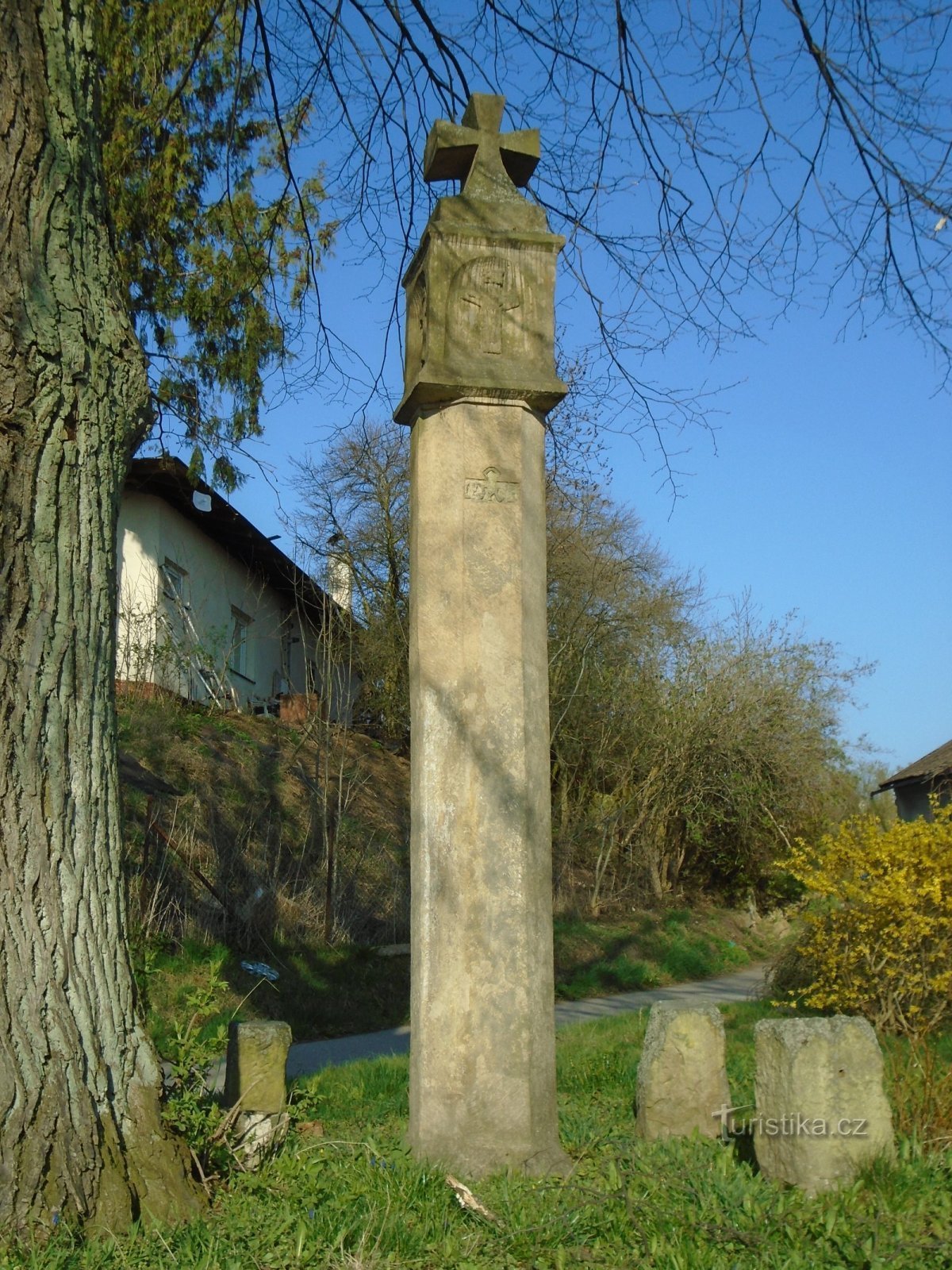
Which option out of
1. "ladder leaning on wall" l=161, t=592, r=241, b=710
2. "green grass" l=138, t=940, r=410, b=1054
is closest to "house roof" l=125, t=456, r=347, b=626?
"ladder leaning on wall" l=161, t=592, r=241, b=710

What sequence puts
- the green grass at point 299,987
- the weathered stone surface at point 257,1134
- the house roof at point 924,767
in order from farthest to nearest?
1. the house roof at point 924,767
2. the green grass at point 299,987
3. the weathered stone surface at point 257,1134

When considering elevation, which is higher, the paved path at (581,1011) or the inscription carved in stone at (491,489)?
the inscription carved in stone at (491,489)

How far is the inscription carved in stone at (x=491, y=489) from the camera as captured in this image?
16.2ft

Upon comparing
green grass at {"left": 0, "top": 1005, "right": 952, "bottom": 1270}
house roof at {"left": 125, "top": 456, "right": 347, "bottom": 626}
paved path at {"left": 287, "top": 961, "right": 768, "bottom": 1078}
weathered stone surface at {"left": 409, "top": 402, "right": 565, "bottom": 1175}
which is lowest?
paved path at {"left": 287, "top": 961, "right": 768, "bottom": 1078}

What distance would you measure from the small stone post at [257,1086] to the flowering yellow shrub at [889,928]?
418 centimetres

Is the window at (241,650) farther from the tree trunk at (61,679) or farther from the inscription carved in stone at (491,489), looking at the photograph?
the tree trunk at (61,679)

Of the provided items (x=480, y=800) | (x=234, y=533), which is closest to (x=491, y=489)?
(x=480, y=800)

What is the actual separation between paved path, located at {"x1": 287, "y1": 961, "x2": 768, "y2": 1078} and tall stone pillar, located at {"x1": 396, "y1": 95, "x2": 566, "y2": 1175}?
3.90ft

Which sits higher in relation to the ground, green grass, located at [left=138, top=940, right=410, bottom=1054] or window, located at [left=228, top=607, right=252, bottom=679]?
window, located at [left=228, top=607, right=252, bottom=679]

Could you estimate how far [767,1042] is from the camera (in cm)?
438

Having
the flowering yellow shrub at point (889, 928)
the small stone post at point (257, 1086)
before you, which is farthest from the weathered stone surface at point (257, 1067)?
the flowering yellow shrub at point (889, 928)

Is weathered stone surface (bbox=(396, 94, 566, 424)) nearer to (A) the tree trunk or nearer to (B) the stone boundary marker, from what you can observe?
(A) the tree trunk

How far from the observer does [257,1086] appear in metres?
4.52

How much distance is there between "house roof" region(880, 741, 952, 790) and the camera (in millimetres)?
26906
